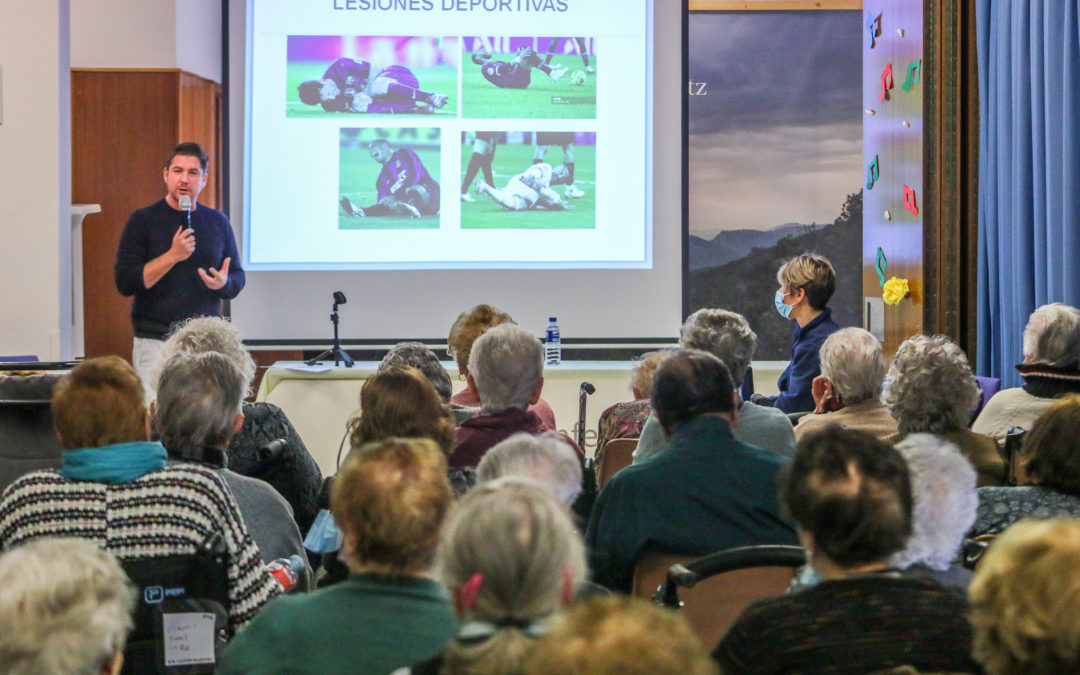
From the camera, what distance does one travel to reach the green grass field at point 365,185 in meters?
5.71

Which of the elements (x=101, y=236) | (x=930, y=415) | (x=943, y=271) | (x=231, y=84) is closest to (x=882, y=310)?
(x=943, y=271)

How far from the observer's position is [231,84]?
5680 millimetres

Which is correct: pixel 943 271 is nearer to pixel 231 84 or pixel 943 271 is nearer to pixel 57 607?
pixel 231 84

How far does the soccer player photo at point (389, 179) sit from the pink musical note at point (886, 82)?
7.63 ft

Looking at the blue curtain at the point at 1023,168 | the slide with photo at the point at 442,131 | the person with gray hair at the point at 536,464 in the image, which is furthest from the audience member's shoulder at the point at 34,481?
the slide with photo at the point at 442,131

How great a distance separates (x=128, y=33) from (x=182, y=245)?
277cm

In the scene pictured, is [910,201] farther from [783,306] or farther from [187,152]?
[187,152]

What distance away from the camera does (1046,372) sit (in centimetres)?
329

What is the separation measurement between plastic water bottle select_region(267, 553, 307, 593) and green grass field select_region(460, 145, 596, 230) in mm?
3799

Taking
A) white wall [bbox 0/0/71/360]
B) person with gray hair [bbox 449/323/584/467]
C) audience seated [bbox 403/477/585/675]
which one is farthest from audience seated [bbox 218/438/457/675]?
white wall [bbox 0/0/71/360]

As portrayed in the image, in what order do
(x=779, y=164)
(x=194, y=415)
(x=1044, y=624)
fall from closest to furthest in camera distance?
(x=1044, y=624), (x=194, y=415), (x=779, y=164)

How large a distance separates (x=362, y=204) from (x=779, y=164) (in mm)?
4323

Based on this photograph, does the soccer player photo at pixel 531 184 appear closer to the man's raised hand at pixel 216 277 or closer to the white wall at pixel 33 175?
the man's raised hand at pixel 216 277

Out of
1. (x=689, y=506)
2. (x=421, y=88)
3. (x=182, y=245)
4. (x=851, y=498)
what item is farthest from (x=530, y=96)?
(x=851, y=498)
